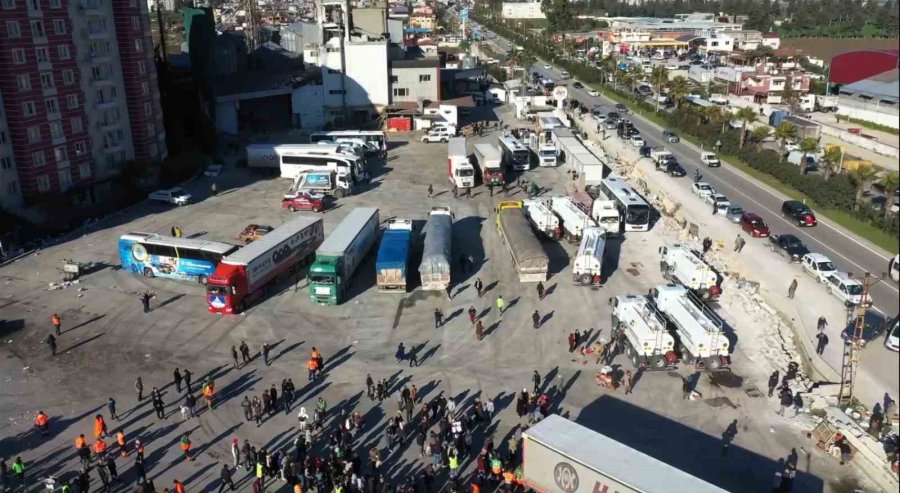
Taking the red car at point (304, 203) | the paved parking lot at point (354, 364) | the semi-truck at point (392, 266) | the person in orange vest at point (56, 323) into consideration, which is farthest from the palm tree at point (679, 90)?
the person in orange vest at point (56, 323)

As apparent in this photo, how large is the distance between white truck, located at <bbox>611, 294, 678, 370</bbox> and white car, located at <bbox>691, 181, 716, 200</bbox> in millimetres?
21467

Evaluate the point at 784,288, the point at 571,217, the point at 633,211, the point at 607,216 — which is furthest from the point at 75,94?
the point at 784,288

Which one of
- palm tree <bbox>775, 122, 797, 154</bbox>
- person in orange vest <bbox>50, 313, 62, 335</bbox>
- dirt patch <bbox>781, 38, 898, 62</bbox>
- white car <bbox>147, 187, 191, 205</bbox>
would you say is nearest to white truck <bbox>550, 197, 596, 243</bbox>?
palm tree <bbox>775, 122, 797, 154</bbox>

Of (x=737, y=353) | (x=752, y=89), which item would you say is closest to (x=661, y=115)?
(x=752, y=89)

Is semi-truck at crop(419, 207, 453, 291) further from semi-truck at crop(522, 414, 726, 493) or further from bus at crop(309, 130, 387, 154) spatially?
bus at crop(309, 130, 387, 154)

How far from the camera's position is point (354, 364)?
29.4 meters

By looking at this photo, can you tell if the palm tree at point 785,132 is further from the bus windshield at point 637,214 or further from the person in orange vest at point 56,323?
the person in orange vest at point 56,323

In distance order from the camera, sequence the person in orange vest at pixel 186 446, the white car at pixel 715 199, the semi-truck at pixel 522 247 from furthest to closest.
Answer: the white car at pixel 715 199 → the semi-truck at pixel 522 247 → the person in orange vest at pixel 186 446

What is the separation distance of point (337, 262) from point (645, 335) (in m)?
15.2

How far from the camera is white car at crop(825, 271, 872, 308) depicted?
32188 millimetres

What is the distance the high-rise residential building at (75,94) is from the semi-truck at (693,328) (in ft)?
132

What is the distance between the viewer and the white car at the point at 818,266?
34875 millimetres

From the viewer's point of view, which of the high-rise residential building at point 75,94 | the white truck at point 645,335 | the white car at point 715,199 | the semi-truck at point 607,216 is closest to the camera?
the white truck at point 645,335

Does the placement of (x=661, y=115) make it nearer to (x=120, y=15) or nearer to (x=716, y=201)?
(x=716, y=201)
